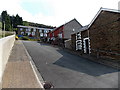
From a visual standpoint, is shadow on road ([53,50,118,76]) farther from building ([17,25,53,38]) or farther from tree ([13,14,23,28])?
tree ([13,14,23,28])

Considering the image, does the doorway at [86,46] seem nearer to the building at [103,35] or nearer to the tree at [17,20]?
the building at [103,35]

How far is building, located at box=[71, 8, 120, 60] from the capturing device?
13.4 m

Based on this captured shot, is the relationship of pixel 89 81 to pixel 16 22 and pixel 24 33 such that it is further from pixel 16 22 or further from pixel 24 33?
pixel 16 22

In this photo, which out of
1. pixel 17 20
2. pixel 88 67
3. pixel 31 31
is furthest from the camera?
pixel 17 20

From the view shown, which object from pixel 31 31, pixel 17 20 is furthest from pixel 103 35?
pixel 17 20

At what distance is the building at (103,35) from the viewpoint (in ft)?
43.9

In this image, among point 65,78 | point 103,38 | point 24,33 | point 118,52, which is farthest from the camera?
point 24,33

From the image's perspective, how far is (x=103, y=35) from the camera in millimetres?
15445

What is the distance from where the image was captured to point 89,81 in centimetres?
724

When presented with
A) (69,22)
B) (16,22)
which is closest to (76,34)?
(69,22)

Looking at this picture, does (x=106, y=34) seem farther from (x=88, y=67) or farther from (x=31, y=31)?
(x=31, y=31)

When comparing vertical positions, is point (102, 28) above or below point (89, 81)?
above

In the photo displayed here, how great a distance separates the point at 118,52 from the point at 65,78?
8.44m

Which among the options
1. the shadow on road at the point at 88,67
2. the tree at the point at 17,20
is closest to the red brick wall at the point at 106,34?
the shadow on road at the point at 88,67
